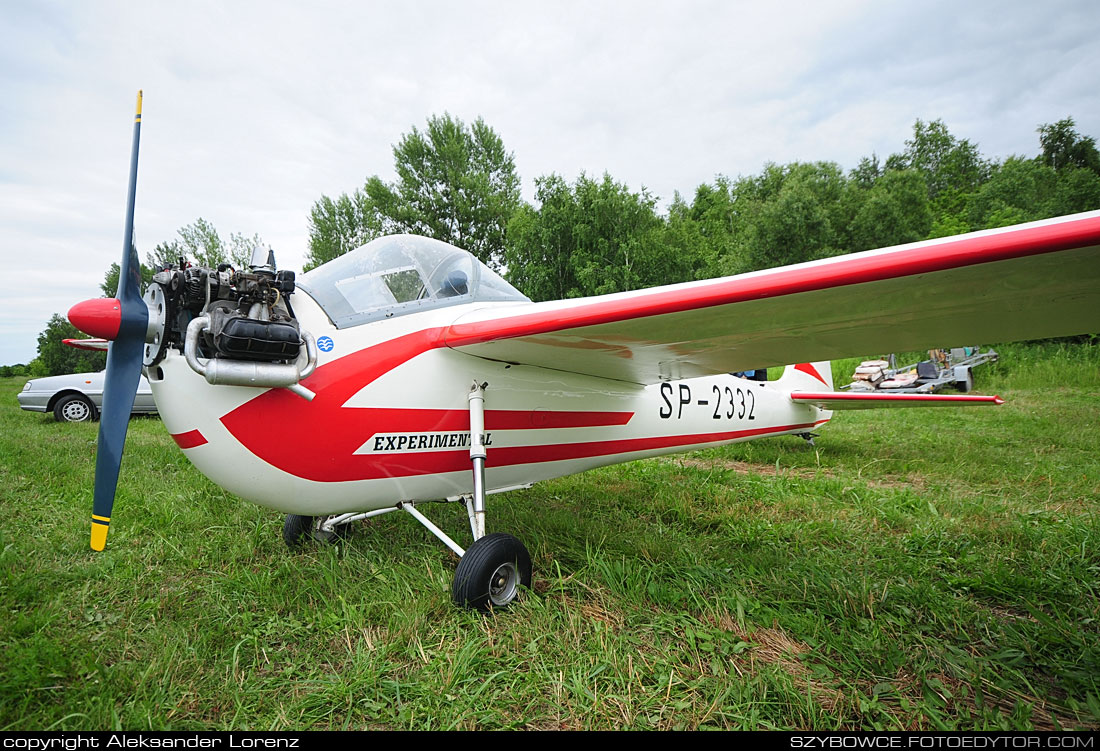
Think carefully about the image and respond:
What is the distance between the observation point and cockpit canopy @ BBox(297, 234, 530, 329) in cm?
277

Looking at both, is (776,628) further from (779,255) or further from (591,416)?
(779,255)

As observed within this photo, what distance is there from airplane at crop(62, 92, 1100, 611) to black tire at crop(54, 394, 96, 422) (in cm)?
1109

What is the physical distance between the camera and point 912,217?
91.7ft

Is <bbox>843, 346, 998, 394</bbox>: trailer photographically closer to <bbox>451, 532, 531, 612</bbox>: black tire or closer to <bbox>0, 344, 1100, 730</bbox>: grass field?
<bbox>0, 344, 1100, 730</bbox>: grass field

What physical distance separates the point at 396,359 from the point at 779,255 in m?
25.3

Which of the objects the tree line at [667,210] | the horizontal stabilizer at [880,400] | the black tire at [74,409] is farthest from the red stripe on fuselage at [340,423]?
the tree line at [667,210]

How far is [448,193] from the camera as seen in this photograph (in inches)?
1225

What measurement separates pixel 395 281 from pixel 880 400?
532 centimetres

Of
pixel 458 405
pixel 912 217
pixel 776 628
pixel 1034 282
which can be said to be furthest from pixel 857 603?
pixel 912 217

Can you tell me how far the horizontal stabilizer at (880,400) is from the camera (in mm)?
5067

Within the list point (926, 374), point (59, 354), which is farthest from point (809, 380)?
point (59, 354)

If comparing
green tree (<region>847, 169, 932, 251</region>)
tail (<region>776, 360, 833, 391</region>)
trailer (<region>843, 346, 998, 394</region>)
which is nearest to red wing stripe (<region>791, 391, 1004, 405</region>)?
tail (<region>776, 360, 833, 391</region>)

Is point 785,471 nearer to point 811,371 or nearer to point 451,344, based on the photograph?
point 811,371

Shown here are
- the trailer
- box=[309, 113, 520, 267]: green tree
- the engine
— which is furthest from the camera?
box=[309, 113, 520, 267]: green tree
